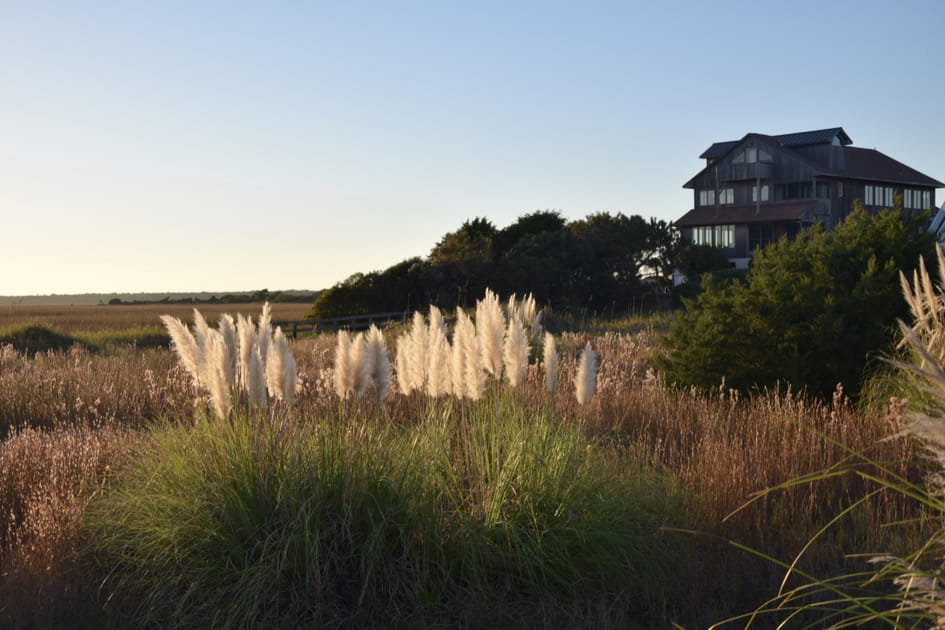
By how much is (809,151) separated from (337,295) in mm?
30317

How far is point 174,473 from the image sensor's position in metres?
4.70

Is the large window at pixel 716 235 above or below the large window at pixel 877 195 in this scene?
below

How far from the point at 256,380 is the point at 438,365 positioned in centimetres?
111

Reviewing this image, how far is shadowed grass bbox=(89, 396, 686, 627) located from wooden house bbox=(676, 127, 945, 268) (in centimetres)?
4511

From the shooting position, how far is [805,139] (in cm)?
4928

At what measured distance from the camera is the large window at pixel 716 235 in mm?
49625

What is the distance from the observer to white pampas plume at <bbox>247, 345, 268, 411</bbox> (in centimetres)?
496

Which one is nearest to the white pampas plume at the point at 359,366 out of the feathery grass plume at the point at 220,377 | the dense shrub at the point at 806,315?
the feathery grass plume at the point at 220,377

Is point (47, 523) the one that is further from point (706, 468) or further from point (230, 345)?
point (706, 468)

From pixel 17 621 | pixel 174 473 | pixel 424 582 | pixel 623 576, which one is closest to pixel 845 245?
pixel 623 576

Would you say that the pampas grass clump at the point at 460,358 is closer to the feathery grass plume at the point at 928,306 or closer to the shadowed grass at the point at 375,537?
the shadowed grass at the point at 375,537

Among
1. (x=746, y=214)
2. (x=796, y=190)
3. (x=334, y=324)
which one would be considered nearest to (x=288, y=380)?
(x=334, y=324)

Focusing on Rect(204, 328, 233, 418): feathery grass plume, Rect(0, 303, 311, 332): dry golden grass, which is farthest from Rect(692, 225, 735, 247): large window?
Rect(204, 328, 233, 418): feathery grass plume

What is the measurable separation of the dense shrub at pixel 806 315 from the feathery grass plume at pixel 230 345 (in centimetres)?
574
